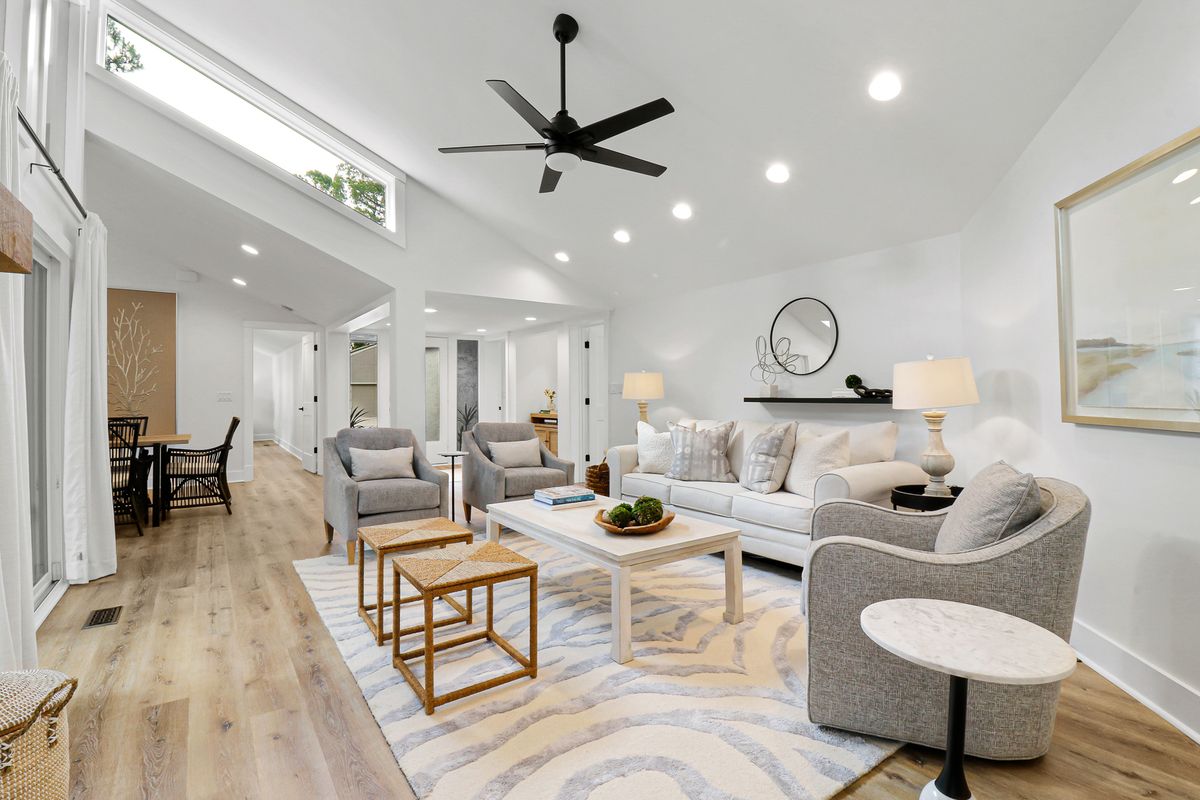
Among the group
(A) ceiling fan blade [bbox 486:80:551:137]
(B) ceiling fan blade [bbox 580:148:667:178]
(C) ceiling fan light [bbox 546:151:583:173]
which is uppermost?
(A) ceiling fan blade [bbox 486:80:551:137]

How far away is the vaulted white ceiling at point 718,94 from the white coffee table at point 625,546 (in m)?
2.24

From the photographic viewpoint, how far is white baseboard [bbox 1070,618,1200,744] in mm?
1869

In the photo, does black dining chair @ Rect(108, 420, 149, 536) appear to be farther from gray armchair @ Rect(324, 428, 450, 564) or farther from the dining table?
gray armchair @ Rect(324, 428, 450, 564)

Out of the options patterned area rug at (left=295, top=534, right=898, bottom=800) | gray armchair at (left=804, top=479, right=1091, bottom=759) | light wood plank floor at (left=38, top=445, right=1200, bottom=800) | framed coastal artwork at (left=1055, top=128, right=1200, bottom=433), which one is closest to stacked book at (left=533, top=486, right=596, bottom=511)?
patterned area rug at (left=295, top=534, right=898, bottom=800)

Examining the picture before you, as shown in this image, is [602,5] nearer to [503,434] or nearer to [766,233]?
[766,233]

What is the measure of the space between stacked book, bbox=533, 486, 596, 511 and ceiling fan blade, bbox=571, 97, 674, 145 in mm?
1907

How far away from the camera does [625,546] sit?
8.37ft

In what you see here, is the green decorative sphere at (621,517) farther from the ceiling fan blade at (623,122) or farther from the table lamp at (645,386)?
the table lamp at (645,386)

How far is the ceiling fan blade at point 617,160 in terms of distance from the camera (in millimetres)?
2820

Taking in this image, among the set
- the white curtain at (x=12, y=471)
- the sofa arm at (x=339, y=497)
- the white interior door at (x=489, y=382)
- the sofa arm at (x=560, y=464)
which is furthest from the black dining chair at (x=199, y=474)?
the white interior door at (x=489, y=382)

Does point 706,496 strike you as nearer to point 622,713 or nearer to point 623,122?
point 622,713

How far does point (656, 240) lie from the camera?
488 centimetres

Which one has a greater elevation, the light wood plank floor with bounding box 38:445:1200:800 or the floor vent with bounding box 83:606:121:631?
the floor vent with bounding box 83:606:121:631

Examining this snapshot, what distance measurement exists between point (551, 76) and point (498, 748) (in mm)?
3465
